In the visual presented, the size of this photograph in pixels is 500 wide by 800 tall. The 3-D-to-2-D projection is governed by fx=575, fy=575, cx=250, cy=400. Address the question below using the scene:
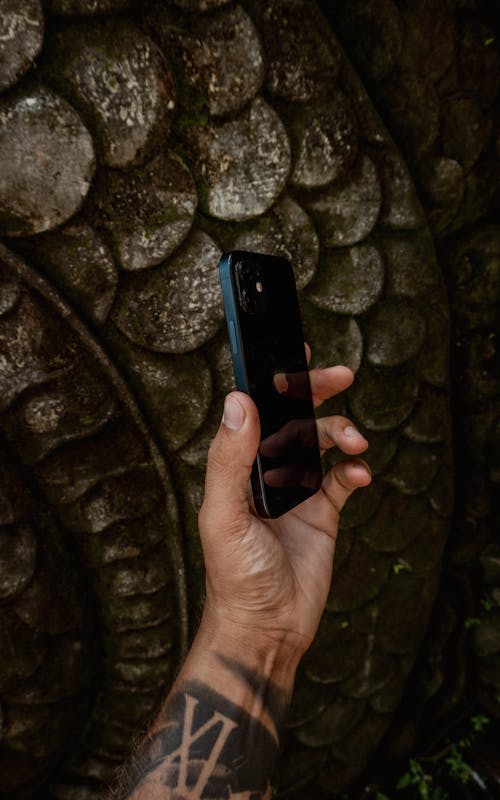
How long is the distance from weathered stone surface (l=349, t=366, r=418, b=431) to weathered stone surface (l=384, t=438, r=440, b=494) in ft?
0.20

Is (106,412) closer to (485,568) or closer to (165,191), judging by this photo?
(165,191)

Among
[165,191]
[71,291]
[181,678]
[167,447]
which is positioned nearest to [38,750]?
[181,678]

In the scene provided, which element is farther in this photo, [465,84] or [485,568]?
[485,568]

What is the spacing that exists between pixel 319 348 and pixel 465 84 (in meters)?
0.47

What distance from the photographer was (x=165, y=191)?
0.73 m

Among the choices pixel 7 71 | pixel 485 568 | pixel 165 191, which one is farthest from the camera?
pixel 485 568

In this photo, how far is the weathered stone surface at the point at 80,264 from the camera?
71 cm

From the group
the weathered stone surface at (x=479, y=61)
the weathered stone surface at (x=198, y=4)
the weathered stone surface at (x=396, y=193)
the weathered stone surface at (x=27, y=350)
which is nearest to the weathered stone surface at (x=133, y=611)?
the weathered stone surface at (x=27, y=350)

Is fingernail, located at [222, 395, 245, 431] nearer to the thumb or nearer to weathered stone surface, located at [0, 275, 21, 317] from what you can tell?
the thumb

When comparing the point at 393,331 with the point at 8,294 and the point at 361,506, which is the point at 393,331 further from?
the point at 8,294

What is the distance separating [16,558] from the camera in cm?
80

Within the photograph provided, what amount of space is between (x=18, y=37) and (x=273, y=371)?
0.46 metres

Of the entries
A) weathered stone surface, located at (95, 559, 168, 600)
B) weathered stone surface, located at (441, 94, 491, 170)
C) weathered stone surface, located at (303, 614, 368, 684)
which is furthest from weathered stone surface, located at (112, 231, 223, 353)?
weathered stone surface, located at (303, 614, 368, 684)

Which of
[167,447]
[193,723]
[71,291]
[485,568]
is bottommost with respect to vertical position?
[485,568]
